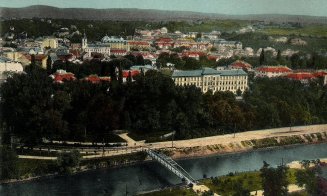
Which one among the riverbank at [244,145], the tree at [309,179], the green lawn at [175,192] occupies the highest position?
the tree at [309,179]

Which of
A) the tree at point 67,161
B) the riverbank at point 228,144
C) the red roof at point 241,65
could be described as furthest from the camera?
the red roof at point 241,65

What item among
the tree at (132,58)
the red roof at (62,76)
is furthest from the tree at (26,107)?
the tree at (132,58)

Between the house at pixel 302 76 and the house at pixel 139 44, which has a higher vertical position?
the house at pixel 139 44

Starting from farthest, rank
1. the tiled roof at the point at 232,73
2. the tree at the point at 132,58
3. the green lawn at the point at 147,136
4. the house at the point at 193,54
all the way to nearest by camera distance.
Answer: the house at the point at 193,54, the tree at the point at 132,58, the tiled roof at the point at 232,73, the green lawn at the point at 147,136

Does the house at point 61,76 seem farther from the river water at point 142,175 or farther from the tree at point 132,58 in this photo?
the river water at point 142,175

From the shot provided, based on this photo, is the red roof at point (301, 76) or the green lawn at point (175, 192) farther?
the red roof at point (301, 76)

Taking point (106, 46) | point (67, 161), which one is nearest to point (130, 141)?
point (67, 161)
